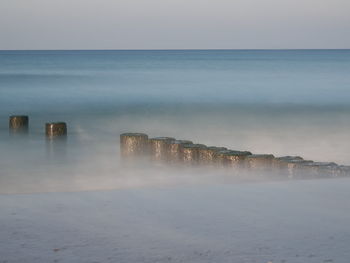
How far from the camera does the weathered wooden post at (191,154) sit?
9109 millimetres

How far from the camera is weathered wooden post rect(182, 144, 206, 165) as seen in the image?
911cm

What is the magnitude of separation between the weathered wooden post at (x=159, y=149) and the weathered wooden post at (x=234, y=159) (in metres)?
1.25

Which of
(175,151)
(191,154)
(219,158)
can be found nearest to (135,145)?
(175,151)

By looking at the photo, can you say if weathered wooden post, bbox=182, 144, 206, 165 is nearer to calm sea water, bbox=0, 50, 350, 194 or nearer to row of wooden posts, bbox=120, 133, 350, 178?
row of wooden posts, bbox=120, 133, 350, 178

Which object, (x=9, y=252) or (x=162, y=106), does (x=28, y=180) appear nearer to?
(x=9, y=252)

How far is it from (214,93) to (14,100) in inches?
344

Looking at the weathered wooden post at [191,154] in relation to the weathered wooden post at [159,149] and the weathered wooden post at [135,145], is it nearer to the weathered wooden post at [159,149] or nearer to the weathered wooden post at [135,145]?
the weathered wooden post at [159,149]

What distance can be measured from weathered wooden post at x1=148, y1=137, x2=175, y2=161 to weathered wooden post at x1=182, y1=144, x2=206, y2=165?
16.8 inches

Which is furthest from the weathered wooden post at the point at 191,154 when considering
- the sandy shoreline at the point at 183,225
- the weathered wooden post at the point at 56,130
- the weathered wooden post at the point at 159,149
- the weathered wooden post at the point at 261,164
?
the weathered wooden post at the point at 56,130

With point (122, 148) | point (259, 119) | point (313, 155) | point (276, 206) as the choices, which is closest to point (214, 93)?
point (259, 119)

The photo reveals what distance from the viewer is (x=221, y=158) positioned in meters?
8.61

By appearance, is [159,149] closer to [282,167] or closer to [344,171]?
[282,167]

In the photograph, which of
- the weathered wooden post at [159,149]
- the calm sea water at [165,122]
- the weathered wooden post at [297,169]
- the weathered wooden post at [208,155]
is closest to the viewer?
the weathered wooden post at [297,169]

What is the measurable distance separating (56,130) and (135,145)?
261cm
